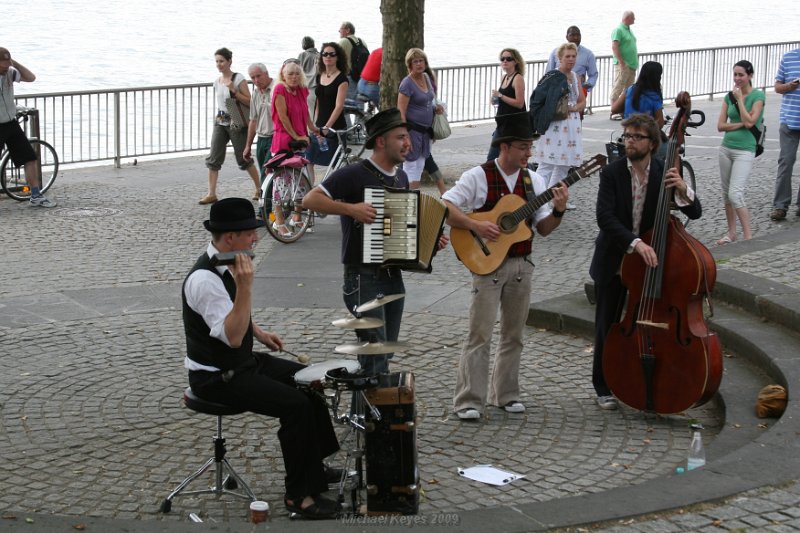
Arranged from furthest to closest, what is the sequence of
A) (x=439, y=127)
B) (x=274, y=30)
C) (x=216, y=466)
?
(x=274, y=30) < (x=439, y=127) < (x=216, y=466)

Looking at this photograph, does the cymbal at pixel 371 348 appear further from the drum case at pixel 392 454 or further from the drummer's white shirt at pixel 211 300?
the drummer's white shirt at pixel 211 300

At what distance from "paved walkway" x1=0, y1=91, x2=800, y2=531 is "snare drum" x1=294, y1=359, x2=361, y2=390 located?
703 millimetres

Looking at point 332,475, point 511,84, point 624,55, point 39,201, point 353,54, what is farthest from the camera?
point 624,55

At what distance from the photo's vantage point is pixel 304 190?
42.5ft

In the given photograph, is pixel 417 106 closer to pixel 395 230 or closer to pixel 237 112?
pixel 237 112

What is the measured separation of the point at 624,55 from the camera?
21812 millimetres

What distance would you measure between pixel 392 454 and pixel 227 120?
9389 mm

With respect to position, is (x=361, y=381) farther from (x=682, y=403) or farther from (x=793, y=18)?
(x=793, y=18)

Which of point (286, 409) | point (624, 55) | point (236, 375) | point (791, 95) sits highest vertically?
point (624, 55)

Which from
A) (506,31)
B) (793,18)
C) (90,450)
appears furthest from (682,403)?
(793,18)

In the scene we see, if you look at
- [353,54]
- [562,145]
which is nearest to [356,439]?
[562,145]

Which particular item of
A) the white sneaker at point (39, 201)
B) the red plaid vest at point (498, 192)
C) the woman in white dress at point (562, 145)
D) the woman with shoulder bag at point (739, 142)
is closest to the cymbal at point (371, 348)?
the red plaid vest at point (498, 192)

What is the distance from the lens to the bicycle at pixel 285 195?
1257 centimetres

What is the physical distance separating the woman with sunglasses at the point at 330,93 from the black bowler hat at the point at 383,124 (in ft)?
23.6
